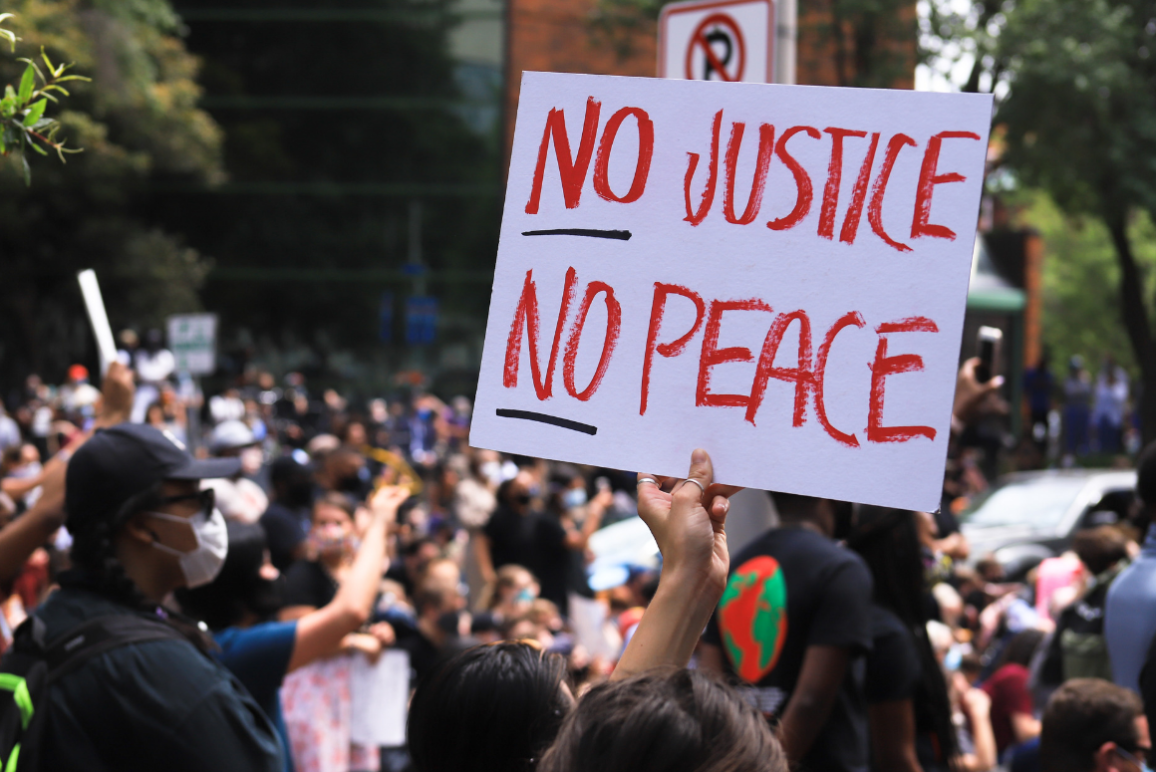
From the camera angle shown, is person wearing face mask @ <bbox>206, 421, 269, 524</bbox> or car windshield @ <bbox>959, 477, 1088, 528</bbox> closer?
person wearing face mask @ <bbox>206, 421, 269, 524</bbox>

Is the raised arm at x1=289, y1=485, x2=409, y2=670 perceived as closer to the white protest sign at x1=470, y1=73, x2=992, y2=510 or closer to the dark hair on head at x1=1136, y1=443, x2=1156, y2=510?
the white protest sign at x1=470, y1=73, x2=992, y2=510

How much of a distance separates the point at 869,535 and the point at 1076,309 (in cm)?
3996

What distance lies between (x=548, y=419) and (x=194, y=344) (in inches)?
452

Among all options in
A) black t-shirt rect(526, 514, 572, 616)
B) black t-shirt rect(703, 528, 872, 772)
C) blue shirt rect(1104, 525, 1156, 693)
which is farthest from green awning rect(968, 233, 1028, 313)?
black t-shirt rect(703, 528, 872, 772)

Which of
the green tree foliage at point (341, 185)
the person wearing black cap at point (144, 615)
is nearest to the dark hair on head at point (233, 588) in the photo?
the person wearing black cap at point (144, 615)

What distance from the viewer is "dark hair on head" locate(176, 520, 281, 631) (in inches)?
135

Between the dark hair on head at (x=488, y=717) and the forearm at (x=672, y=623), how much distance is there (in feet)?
0.75

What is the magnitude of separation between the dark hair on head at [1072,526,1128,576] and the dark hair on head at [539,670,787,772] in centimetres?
384

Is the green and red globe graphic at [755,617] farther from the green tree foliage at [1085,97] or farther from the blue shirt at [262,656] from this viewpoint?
the green tree foliage at [1085,97]

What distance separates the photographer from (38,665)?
219cm

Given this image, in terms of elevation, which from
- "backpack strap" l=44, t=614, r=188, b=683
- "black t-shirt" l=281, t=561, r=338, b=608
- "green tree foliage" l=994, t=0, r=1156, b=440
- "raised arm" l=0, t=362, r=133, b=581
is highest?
"green tree foliage" l=994, t=0, r=1156, b=440

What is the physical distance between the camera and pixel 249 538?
137 inches

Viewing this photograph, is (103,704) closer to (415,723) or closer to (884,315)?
(415,723)

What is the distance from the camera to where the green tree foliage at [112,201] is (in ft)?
79.8
